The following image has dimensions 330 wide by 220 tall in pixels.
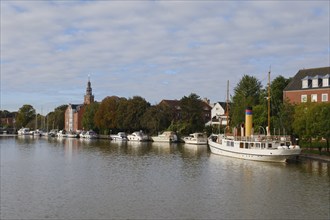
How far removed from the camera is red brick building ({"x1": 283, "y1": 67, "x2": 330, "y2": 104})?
7525 centimetres

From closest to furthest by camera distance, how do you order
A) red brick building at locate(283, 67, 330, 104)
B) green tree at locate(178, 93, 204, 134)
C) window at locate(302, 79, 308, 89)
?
red brick building at locate(283, 67, 330, 104)
window at locate(302, 79, 308, 89)
green tree at locate(178, 93, 204, 134)

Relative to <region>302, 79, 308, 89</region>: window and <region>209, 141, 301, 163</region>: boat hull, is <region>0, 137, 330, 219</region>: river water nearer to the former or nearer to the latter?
<region>209, 141, 301, 163</region>: boat hull

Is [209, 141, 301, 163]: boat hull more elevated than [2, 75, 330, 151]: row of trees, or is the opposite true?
[2, 75, 330, 151]: row of trees

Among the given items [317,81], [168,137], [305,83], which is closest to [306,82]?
[305,83]

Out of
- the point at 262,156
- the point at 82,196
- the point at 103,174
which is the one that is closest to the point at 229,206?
the point at 82,196

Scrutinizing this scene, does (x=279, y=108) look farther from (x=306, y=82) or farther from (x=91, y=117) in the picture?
(x=91, y=117)

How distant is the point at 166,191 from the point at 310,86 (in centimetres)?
5238

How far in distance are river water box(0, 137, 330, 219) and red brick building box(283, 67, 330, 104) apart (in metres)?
27.3

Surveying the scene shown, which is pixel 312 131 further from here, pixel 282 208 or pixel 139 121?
pixel 139 121

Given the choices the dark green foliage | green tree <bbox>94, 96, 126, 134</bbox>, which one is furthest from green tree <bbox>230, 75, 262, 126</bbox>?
green tree <bbox>94, 96, 126, 134</bbox>

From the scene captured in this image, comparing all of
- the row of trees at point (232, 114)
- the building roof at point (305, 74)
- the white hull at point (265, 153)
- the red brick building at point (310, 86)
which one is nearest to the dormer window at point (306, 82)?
the red brick building at point (310, 86)

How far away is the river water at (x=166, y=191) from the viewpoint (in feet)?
86.2

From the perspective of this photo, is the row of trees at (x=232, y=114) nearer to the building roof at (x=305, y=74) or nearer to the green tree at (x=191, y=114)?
the green tree at (x=191, y=114)

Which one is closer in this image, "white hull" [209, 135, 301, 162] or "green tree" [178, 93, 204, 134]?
"white hull" [209, 135, 301, 162]
